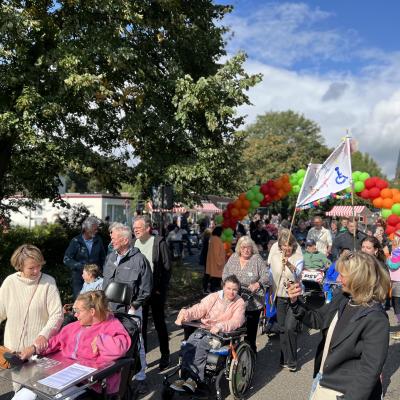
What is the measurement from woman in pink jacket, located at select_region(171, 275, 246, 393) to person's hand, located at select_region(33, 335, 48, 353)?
140cm

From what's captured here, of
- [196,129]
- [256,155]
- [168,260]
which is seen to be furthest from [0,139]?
[256,155]

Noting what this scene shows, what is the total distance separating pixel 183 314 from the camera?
493cm

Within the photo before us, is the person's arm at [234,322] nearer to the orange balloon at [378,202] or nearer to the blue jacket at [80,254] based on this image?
the blue jacket at [80,254]

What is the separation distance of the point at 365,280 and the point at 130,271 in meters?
3.03

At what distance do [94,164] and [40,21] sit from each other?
10.4 ft

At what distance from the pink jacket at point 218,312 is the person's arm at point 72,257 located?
2.07m

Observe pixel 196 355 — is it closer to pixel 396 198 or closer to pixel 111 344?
pixel 111 344

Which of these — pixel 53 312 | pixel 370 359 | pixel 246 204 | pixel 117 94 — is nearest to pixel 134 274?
pixel 53 312

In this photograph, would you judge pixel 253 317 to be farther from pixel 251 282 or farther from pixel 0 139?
pixel 0 139

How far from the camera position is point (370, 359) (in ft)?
7.94

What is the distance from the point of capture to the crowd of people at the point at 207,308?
2.56 metres

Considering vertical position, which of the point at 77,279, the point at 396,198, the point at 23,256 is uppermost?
the point at 396,198

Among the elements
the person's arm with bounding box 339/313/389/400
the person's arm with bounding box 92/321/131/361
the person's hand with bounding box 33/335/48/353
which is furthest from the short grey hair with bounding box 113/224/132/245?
the person's arm with bounding box 339/313/389/400

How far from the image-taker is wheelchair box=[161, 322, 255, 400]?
459cm
